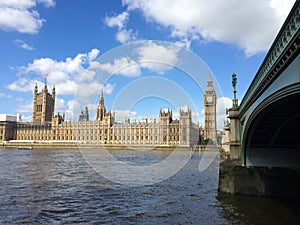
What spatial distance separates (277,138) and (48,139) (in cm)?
12349

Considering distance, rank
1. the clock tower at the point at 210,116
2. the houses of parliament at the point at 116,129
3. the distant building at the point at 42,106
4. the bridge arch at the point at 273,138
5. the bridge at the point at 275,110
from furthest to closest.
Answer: the distant building at the point at 42,106 → the clock tower at the point at 210,116 → the houses of parliament at the point at 116,129 → the bridge arch at the point at 273,138 → the bridge at the point at 275,110

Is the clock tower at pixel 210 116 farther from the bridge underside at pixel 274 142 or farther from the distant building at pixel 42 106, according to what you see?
the bridge underside at pixel 274 142

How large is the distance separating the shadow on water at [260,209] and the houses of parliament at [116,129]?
8728cm

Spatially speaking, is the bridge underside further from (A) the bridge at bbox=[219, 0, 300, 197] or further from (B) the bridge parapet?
(B) the bridge parapet

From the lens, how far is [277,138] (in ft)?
49.4

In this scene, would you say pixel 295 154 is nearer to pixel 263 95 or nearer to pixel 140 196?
pixel 263 95

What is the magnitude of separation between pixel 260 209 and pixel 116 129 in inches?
4156

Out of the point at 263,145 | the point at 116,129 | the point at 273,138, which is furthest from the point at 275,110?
the point at 116,129

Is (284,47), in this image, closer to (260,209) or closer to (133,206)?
(260,209)

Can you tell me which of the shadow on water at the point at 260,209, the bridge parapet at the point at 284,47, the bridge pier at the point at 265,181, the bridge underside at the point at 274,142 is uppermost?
the bridge parapet at the point at 284,47

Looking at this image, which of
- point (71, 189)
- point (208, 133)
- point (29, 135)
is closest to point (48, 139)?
point (29, 135)

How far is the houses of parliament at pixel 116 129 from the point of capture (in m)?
108

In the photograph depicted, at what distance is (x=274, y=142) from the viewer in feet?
50.2

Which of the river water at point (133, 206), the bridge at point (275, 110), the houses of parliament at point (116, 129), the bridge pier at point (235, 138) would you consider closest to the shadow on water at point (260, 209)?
the river water at point (133, 206)
